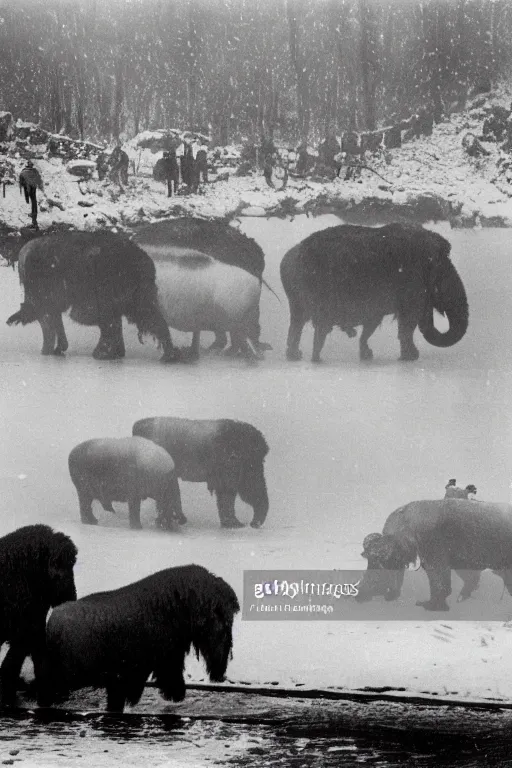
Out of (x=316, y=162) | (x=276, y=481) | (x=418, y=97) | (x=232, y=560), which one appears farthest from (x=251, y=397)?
(x=418, y=97)

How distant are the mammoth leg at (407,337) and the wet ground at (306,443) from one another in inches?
1.3

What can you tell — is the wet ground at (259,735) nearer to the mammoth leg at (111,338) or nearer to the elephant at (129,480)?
the elephant at (129,480)

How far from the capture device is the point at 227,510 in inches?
131

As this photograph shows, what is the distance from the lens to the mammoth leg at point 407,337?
3451mm

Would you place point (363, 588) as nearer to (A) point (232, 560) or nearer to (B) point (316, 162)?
(A) point (232, 560)

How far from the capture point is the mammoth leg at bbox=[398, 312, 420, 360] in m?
3.45

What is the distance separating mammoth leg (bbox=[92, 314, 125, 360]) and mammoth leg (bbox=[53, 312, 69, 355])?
10cm

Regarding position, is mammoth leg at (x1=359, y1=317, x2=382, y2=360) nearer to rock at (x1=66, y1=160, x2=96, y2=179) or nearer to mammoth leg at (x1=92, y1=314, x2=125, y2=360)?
mammoth leg at (x1=92, y1=314, x2=125, y2=360)

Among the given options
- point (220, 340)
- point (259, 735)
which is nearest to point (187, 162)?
point (220, 340)

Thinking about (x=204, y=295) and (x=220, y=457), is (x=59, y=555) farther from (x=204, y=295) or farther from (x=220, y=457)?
(x=204, y=295)

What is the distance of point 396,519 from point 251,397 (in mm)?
581

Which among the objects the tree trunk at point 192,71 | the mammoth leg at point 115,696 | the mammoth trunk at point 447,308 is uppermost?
the tree trunk at point 192,71

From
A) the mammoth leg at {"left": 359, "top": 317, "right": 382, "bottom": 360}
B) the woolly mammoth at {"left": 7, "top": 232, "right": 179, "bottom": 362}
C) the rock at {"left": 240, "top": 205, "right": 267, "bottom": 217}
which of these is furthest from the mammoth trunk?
the woolly mammoth at {"left": 7, "top": 232, "right": 179, "bottom": 362}

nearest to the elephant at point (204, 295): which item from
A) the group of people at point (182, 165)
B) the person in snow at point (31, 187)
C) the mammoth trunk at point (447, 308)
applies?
the group of people at point (182, 165)
